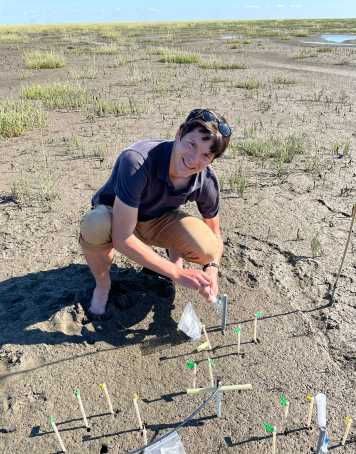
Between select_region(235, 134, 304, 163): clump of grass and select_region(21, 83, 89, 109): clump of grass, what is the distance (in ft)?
13.4

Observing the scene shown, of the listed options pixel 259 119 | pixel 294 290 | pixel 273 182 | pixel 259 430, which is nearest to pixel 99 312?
pixel 259 430

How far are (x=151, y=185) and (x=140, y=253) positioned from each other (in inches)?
17.3

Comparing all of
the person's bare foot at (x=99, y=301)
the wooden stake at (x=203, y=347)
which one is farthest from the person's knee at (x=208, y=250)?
the person's bare foot at (x=99, y=301)

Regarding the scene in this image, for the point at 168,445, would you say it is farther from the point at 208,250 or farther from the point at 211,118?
the point at 211,118

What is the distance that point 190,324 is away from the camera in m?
2.80

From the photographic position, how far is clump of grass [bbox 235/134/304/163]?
5.74 meters

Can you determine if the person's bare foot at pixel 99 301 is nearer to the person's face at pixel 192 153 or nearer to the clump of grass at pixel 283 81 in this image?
the person's face at pixel 192 153

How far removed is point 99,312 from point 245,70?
12.4m

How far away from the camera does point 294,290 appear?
132 inches

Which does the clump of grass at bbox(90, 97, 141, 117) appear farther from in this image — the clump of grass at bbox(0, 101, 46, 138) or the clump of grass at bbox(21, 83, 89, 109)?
the clump of grass at bbox(0, 101, 46, 138)

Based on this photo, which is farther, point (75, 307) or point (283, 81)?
point (283, 81)

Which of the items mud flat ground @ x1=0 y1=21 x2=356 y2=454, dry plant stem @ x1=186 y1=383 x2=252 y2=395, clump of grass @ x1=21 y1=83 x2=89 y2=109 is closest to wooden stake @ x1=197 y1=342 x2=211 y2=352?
mud flat ground @ x1=0 y1=21 x2=356 y2=454

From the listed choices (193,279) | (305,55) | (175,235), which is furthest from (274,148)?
(305,55)

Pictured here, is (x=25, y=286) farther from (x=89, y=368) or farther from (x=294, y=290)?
(x=294, y=290)
